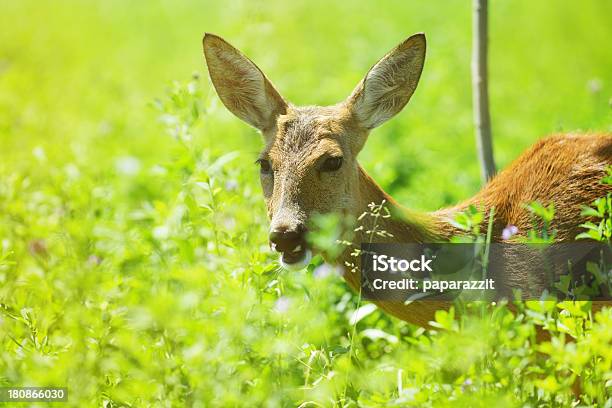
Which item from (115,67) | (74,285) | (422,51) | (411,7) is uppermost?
(411,7)


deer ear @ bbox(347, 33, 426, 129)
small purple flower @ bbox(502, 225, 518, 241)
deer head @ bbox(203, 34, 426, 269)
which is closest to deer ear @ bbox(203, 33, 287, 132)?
deer head @ bbox(203, 34, 426, 269)

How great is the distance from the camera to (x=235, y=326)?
9.49ft

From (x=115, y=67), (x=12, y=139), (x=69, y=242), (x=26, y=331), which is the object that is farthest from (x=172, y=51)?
(x=26, y=331)

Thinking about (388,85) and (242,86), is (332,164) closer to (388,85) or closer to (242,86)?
(388,85)

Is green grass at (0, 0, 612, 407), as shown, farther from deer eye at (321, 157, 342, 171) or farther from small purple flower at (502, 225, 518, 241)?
deer eye at (321, 157, 342, 171)

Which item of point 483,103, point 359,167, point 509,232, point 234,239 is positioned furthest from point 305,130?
point 483,103

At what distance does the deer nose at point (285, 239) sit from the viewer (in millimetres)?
3508

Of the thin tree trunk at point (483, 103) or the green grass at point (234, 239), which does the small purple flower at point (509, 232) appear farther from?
the thin tree trunk at point (483, 103)

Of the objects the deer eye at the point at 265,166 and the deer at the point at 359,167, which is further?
the deer eye at the point at 265,166

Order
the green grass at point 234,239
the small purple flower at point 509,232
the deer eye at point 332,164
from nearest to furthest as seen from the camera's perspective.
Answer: the green grass at point 234,239, the small purple flower at point 509,232, the deer eye at point 332,164

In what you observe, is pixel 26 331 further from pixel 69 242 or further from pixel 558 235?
pixel 558 235

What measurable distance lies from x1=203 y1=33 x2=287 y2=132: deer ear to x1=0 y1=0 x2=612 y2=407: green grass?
0.15 m

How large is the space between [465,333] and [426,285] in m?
0.79

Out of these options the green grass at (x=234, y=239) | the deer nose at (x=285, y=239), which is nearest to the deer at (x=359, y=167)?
the deer nose at (x=285, y=239)
